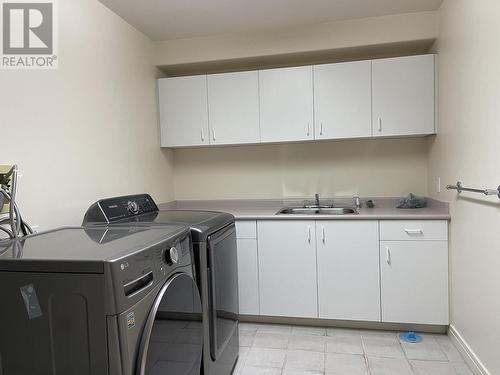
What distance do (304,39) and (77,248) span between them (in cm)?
235

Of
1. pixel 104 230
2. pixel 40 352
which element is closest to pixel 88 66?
pixel 104 230

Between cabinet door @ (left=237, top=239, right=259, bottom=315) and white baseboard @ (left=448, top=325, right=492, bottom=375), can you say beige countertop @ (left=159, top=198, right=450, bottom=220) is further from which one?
white baseboard @ (left=448, top=325, right=492, bottom=375)

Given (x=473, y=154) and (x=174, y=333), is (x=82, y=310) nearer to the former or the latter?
(x=174, y=333)

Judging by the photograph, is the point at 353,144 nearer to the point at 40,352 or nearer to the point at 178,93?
the point at 178,93

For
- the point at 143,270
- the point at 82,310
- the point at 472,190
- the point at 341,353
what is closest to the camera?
the point at 82,310

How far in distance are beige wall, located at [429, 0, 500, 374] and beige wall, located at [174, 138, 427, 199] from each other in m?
0.46

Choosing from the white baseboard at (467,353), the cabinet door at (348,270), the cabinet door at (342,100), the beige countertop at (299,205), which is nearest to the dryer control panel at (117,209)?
the beige countertop at (299,205)

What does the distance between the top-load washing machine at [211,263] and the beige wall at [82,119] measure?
20 cm

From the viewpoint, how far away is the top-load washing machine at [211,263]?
1.66m

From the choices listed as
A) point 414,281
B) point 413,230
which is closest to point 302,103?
point 413,230

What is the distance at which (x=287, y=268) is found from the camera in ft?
8.57

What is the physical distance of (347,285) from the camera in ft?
8.25

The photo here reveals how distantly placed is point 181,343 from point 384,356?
4.86 feet

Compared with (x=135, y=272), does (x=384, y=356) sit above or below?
below
